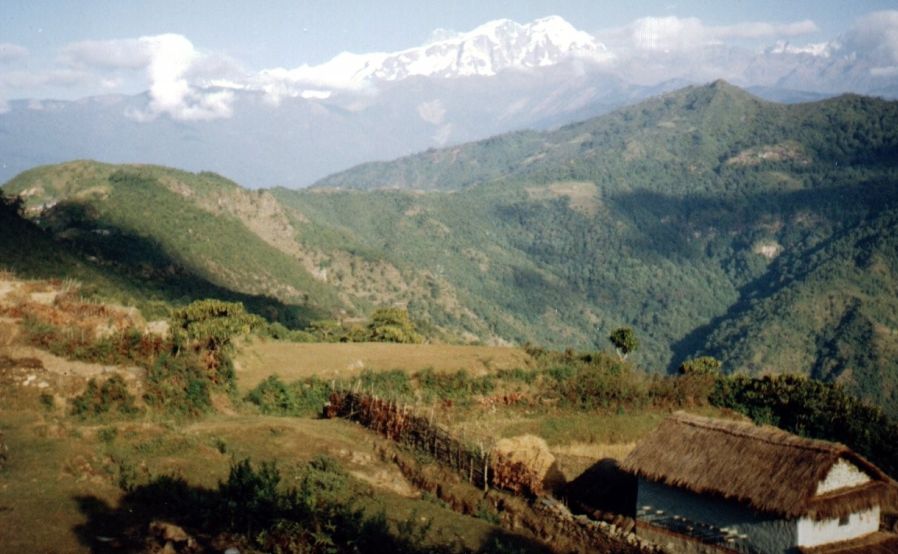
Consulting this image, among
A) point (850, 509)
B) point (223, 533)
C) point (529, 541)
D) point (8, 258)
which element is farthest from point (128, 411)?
point (8, 258)

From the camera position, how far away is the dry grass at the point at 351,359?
34531 millimetres

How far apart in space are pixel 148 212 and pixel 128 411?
99604 mm

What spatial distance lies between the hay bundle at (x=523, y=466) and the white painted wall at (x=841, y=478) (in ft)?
25.8

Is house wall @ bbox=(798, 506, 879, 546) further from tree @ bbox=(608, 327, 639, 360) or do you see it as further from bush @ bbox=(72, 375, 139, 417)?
tree @ bbox=(608, 327, 639, 360)

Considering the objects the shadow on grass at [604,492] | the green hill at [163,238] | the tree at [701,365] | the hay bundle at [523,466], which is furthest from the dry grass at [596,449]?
the green hill at [163,238]

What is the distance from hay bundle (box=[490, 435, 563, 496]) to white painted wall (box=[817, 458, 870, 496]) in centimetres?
785

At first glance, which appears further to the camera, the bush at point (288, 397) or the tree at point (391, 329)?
the tree at point (391, 329)

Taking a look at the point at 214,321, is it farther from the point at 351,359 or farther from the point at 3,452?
the point at 3,452

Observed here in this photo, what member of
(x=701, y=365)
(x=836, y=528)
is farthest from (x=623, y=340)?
(x=836, y=528)

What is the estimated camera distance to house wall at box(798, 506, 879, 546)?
19.9m

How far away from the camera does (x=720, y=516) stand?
69.9ft

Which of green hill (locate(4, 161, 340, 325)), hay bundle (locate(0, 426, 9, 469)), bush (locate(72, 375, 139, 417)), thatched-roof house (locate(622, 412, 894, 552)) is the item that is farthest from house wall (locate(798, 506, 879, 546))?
green hill (locate(4, 161, 340, 325))

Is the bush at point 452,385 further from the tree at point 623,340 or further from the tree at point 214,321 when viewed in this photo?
the tree at point 623,340

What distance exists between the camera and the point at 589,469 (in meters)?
27.4
